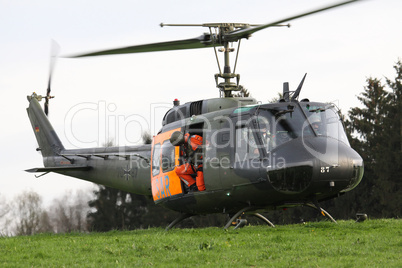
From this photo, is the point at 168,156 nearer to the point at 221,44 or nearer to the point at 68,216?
the point at 221,44

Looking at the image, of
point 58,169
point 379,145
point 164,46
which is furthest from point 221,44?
point 379,145

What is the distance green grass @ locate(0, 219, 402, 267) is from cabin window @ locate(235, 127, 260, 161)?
6.40ft

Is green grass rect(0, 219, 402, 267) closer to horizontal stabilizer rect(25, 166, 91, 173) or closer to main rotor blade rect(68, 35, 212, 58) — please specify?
main rotor blade rect(68, 35, 212, 58)

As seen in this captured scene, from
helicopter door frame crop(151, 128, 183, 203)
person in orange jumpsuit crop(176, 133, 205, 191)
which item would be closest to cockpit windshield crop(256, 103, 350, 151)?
person in orange jumpsuit crop(176, 133, 205, 191)

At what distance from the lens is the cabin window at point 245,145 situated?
13195mm

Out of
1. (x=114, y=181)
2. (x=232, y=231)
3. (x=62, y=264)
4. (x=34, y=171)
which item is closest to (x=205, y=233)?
(x=232, y=231)

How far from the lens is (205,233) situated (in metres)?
12.8

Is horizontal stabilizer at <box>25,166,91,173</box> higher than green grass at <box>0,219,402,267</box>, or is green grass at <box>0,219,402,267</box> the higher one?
horizontal stabilizer at <box>25,166,91,173</box>

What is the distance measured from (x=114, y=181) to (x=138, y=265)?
1089 cm

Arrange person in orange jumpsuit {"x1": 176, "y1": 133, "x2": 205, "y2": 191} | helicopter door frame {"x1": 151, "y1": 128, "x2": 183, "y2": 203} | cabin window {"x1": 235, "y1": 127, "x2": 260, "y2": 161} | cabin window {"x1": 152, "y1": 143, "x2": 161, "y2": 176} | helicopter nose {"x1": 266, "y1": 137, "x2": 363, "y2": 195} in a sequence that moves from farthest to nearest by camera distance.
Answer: cabin window {"x1": 152, "y1": 143, "x2": 161, "y2": 176} → helicopter door frame {"x1": 151, "y1": 128, "x2": 183, "y2": 203} → person in orange jumpsuit {"x1": 176, "y1": 133, "x2": 205, "y2": 191} → cabin window {"x1": 235, "y1": 127, "x2": 260, "y2": 161} → helicopter nose {"x1": 266, "y1": 137, "x2": 363, "y2": 195}

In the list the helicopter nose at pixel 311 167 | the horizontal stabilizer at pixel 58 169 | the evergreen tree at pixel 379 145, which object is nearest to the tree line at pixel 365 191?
the evergreen tree at pixel 379 145

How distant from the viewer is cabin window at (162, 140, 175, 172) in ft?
49.9

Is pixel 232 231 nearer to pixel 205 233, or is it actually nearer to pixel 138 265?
pixel 205 233

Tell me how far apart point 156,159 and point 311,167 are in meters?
5.10
